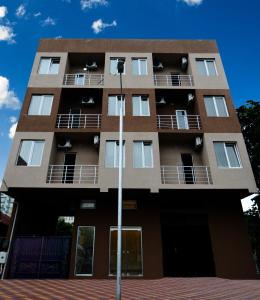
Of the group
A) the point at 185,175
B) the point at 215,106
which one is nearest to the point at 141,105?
the point at 215,106

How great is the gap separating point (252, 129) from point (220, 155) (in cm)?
655

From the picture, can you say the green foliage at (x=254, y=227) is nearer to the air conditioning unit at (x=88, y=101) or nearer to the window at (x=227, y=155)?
the window at (x=227, y=155)

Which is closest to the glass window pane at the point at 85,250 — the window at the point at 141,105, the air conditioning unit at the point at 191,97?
the window at the point at 141,105

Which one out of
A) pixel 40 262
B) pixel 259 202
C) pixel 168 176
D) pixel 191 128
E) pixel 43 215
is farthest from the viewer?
pixel 259 202

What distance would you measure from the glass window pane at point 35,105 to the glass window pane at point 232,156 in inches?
437

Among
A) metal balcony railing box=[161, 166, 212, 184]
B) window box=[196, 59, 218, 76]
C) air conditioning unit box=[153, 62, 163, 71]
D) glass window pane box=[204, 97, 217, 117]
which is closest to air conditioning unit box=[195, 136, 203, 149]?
metal balcony railing box=[161, 166, 212, 184]

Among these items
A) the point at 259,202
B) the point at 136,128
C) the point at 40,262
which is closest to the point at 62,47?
the point at 136,128

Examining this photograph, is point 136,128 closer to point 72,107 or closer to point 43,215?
point 72,107

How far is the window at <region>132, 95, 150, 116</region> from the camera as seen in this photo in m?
14.0

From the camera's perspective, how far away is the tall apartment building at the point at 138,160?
37.5 feet

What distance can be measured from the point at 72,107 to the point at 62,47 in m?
4.55

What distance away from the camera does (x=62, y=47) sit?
16.4 m

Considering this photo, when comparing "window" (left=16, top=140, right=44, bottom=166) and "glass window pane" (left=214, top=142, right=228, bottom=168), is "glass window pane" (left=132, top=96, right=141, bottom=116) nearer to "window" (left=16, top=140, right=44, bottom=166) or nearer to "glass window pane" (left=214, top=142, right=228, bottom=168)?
"glass window pane" (left=214, top=142, right=228, bottom=168)

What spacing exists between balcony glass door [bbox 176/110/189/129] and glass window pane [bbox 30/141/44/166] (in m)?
8.25
